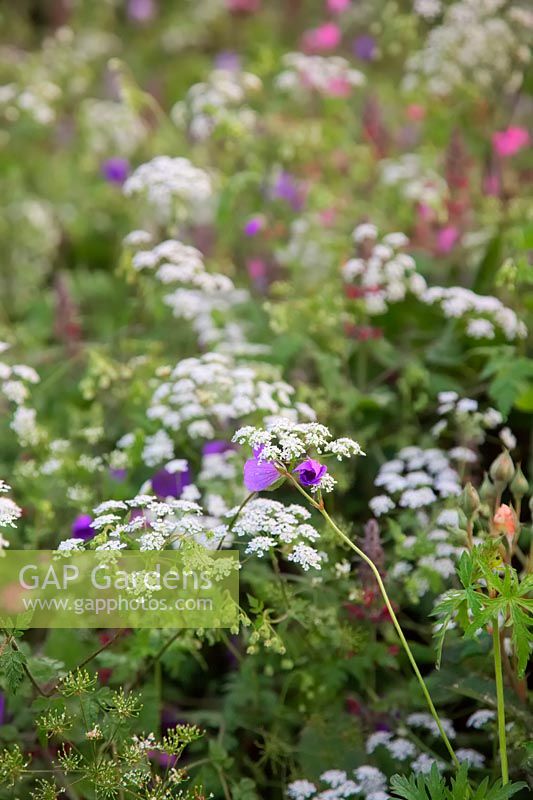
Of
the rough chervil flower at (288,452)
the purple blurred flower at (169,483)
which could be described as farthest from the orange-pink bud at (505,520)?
the purple blurred flower at (169,483)

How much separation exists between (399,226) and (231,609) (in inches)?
99.5

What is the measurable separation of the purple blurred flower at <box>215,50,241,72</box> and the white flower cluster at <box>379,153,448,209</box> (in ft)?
6.41

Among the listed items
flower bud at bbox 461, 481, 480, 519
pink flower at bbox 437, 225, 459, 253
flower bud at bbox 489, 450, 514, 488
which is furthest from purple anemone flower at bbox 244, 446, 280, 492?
pink flower at bbox 437, 225, 459, 253

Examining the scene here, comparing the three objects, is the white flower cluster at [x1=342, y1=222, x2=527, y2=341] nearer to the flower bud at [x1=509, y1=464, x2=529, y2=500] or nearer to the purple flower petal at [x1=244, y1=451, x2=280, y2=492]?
the flower bud at [x1=509, y1=464, x2=529, y2=500]

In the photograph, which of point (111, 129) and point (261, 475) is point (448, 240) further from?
point (261, 475)

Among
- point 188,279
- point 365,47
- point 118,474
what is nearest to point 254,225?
point 188,279

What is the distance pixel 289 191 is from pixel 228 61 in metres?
2.10

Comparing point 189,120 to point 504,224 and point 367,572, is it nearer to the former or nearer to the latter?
point 504,224

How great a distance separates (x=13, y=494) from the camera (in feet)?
9.59

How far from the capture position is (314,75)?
363cm

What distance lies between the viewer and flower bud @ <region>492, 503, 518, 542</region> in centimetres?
190

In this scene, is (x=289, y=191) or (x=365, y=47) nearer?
(x=289, y=191)

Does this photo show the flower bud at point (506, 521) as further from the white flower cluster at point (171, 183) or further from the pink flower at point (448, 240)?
the pink flower at point (448, 240)

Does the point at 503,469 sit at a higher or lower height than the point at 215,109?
lower
